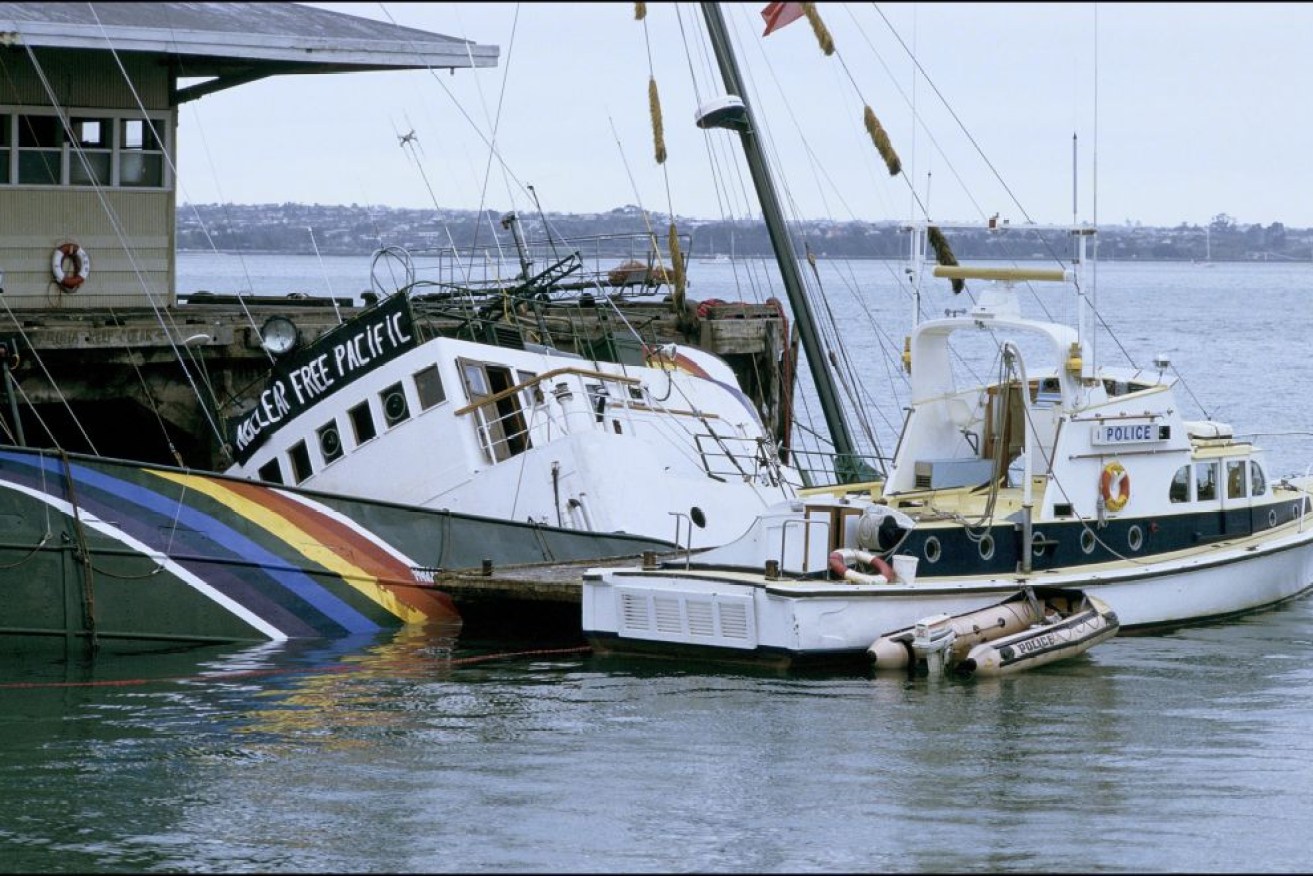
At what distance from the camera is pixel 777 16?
2464cm

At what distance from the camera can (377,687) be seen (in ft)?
63.2

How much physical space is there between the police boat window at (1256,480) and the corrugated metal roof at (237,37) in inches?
461

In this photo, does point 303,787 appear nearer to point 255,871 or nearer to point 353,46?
point 255,871

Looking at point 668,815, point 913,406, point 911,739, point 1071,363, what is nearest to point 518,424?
point 913,406

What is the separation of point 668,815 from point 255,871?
118 inches

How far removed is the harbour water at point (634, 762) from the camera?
13922mm

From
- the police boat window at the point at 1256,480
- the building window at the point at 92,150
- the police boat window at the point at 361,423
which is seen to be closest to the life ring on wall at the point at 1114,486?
the police boat window at the point at 1256,480

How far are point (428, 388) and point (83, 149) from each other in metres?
9.70

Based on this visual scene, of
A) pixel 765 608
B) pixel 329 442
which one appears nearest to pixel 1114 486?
pixel 765 608

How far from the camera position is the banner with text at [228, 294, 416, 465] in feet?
77.1

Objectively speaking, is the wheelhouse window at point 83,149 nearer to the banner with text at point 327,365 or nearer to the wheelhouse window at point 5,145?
the wheelhouse window at point 5,145

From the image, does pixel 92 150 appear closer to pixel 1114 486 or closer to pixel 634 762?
pixel 1114 486

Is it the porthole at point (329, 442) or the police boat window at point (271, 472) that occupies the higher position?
the porthole at point (329, 442)

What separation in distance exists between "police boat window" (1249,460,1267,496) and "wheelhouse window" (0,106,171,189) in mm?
15395
